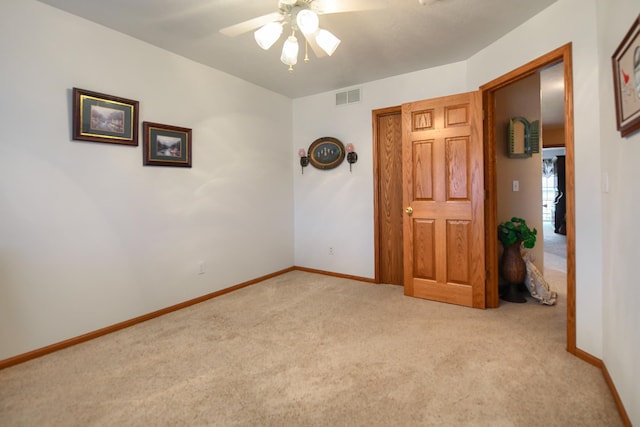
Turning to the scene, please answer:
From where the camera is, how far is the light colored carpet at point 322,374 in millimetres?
1594

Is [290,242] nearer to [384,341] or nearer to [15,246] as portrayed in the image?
[384,341]

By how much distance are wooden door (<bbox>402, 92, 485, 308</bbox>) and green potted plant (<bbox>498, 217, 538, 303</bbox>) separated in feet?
1.50

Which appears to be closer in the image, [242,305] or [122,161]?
[122,161]

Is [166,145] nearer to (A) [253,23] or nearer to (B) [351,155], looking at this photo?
(A) [253,23]

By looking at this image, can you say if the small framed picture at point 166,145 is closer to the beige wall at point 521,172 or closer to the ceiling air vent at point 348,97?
the ceiling air vent at point 348,97

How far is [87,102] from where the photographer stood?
2434mm

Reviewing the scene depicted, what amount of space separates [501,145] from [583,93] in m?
1.40

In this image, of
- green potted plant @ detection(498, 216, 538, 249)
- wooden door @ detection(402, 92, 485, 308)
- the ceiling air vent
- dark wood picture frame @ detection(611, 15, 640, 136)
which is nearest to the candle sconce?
the ceiling air vent

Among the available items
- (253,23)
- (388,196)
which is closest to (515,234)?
(388,196)

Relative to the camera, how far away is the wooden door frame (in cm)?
212

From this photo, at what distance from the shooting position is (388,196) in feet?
12.8

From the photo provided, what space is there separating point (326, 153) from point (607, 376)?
3.39 meters

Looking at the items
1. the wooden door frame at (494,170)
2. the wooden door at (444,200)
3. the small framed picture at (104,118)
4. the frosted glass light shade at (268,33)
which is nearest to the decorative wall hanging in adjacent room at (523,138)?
the wooden door frame at (494,170)

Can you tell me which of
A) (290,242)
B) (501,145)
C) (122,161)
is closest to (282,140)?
(290,242)
